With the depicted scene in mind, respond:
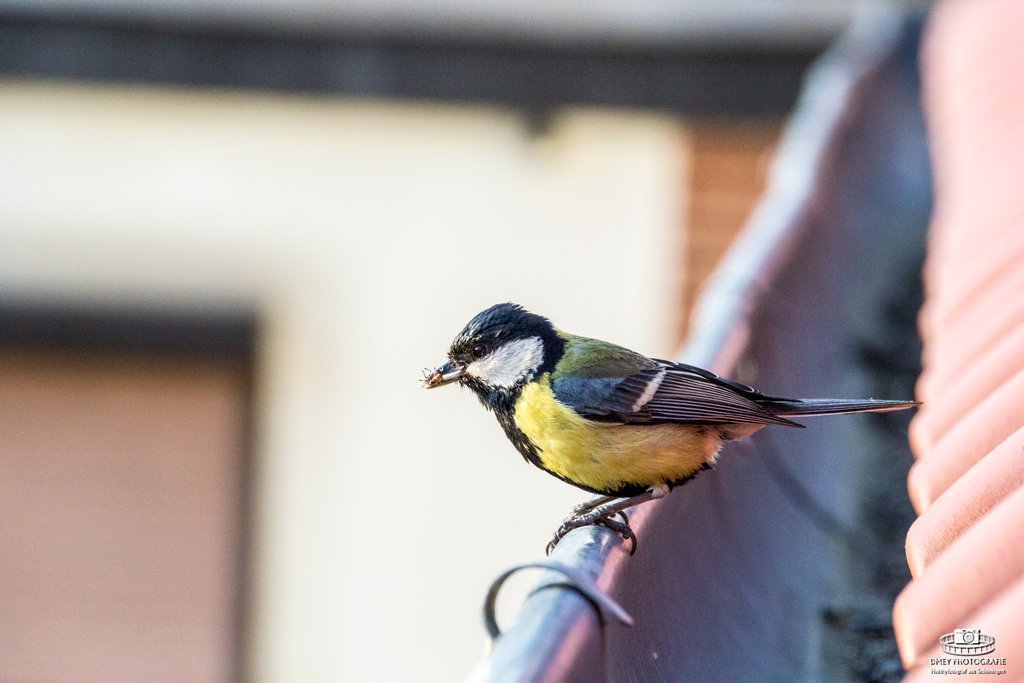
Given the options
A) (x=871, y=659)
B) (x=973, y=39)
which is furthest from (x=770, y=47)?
(x=871, y=659)

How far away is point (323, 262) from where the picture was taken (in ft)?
17.7

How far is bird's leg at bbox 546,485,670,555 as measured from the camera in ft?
4.59

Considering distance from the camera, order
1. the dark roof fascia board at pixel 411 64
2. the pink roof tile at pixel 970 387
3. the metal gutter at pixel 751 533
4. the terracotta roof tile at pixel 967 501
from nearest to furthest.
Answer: the metal gutter at pixel 751 533
the terracotta roof tile at pixel 967 501
the pink roof tile at pixel 970 387
the dark roof fascia board at pixel 411 64

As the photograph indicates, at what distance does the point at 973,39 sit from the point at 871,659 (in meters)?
3.02

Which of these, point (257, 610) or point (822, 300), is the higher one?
point (822, 300)

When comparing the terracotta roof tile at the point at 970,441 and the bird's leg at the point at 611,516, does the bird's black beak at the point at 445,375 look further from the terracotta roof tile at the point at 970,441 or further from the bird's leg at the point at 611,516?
the terracotta roof tile at the point at 970,441

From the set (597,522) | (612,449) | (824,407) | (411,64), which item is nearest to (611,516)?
(597,522)

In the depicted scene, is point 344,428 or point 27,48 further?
point 344,428

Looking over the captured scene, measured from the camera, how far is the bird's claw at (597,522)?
1.38m

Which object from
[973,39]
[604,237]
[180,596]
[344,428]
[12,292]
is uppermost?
[973,39]

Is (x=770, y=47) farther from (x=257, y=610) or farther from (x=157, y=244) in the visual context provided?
(x=257, y=610)

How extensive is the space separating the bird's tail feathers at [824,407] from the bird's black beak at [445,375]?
0.59 m

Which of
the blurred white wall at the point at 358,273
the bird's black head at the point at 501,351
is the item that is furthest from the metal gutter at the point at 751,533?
the blurred white wall at the point at 358,273

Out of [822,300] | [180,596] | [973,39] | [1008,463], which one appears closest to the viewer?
[1008,463]
